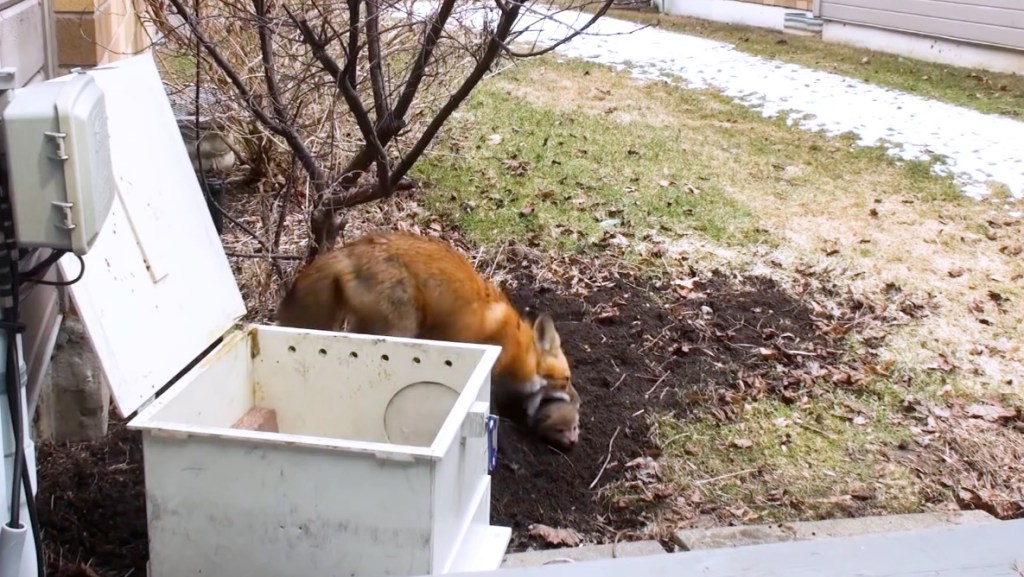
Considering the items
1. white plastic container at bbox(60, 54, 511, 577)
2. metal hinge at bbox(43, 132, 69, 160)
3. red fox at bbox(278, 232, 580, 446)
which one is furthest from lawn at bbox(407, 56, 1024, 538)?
metal hinge at bbox(43, 132, 69, 160)

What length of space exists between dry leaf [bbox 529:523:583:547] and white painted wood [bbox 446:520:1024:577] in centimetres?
158

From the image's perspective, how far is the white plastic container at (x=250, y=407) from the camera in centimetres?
291

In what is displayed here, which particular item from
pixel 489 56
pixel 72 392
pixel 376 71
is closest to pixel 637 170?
pixel 376 71

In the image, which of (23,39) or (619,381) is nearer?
(23,39)

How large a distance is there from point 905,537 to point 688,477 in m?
2.04

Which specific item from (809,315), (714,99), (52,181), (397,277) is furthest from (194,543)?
(714,99)

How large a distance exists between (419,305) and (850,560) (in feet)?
8.55

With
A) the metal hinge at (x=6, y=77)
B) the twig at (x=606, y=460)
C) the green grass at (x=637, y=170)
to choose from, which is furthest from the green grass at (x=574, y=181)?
the metal hinge at (x=6, y=77)

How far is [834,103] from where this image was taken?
12.6 meters

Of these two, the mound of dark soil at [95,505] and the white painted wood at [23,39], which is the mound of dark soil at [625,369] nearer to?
the mound of dark soil at [95,505]

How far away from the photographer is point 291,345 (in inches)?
150

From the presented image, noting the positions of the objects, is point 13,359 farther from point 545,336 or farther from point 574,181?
point 574,181

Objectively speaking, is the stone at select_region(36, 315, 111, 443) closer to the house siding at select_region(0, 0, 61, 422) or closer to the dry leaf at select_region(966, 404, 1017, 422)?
the house siding at select_region(0, 0, 61, 422)

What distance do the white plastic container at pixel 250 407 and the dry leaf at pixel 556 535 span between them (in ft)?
1.68
